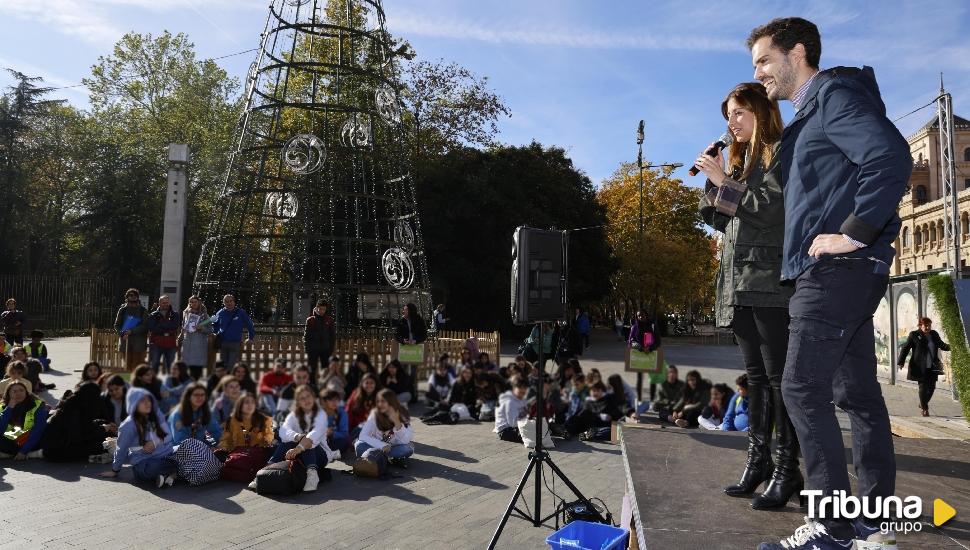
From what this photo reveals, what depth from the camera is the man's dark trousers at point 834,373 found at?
2426 millimetres

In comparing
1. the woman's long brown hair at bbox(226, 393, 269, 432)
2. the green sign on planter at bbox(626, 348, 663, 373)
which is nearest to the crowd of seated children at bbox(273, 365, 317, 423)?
the woman's long brown hair at bbox(226, 393, 269, 432)

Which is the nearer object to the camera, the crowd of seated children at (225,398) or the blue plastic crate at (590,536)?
the blue plastic crate at (590,536)

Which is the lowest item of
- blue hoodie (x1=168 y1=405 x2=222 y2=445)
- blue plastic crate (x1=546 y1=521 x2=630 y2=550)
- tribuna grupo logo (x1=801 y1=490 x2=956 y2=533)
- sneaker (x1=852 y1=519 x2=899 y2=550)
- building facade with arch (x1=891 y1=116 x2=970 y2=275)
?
blue hoodie (x1=168 y1=405 x2=222 y2=445)

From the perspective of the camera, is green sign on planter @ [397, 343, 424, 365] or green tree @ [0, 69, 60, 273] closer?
green sign on planter @ [397, 343, 424, 365]

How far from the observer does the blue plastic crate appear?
381 cm

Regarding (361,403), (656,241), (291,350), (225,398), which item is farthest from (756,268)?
(656,241)

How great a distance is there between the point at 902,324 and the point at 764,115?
16103mm

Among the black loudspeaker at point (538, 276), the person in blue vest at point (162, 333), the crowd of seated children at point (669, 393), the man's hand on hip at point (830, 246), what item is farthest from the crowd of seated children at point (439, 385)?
the man's hand on hip at point (830, 246)

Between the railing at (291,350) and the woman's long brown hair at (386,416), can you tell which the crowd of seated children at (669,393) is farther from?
the railing at (291,350)

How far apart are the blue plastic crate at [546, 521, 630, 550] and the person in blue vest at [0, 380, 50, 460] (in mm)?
7228

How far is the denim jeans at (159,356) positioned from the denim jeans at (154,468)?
20.8ft

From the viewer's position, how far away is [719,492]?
3.31 metres

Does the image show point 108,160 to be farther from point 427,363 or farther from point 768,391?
point 768,391

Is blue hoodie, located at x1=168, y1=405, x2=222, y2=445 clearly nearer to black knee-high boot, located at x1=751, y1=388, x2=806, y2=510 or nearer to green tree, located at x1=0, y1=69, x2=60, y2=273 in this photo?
black knee-high boot, located at x1=751, y1=388, x2=806, y2=510
